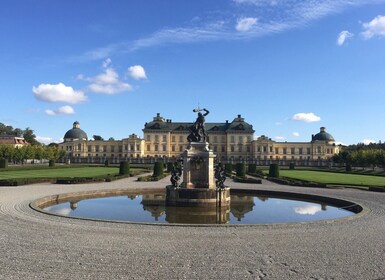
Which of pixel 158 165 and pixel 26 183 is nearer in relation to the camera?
pixel 26 183

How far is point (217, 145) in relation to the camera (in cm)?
10000

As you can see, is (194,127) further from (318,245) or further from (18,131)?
(18,131)

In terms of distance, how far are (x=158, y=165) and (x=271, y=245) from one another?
28041 mm

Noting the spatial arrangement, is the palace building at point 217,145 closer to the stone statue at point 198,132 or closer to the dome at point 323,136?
the dome at point 323,136

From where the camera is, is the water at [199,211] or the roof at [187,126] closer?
the water at [199,211]

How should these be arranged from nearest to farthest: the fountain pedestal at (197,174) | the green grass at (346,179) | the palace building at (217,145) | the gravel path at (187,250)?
the gravel path at (187,250) → the fountain pedestal at (197,174) → the green grass at (346,179) → the palace building at (217,145)

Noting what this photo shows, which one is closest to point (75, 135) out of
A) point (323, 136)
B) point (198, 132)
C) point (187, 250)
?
point (323, 136)

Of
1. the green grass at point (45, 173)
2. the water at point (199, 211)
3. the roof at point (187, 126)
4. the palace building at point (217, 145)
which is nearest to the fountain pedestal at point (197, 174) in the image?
the water at point (199, 211)

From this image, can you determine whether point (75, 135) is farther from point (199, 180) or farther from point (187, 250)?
point (187, 250)

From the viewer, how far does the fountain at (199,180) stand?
16281 millimetres

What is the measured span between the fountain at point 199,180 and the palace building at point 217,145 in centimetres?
7802

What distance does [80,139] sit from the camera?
105 metres

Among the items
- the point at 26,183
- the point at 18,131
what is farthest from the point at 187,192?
the point at 18,131

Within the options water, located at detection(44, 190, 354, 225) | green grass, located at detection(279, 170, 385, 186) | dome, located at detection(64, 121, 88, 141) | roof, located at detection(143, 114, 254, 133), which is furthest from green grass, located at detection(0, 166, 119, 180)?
dome, located at detection(64, 121, 88, 141)
